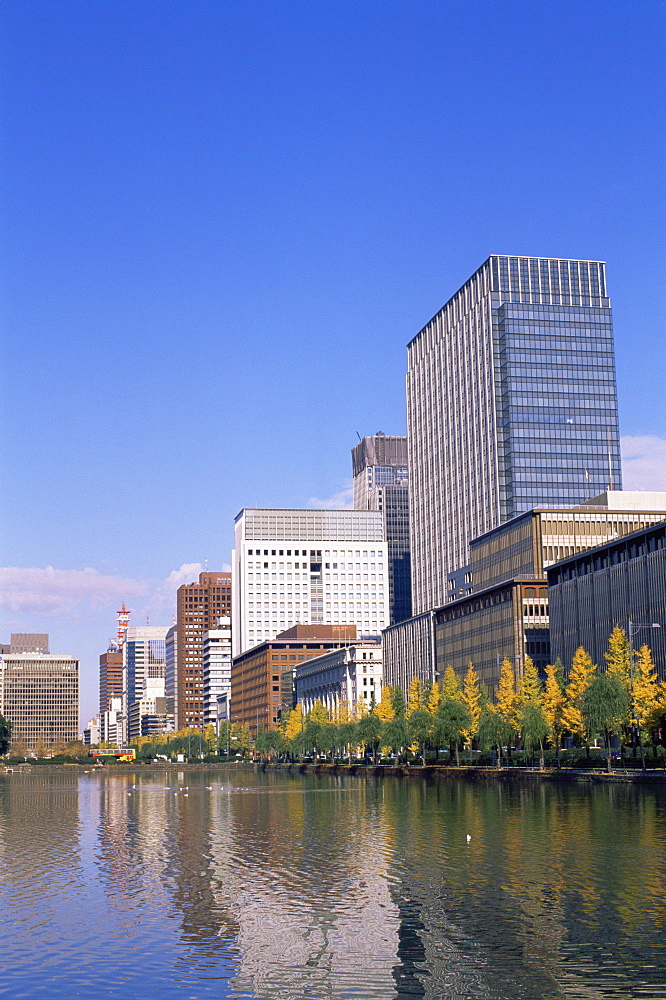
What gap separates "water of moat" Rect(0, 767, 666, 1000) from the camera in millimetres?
31562

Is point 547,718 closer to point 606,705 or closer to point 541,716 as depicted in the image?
point 541,716

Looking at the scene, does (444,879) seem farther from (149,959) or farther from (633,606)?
(633,606)

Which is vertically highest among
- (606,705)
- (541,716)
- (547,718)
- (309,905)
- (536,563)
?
(536,563)

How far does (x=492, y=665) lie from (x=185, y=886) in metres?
145

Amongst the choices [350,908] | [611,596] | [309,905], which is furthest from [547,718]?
[350,908]

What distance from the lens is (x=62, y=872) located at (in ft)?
184

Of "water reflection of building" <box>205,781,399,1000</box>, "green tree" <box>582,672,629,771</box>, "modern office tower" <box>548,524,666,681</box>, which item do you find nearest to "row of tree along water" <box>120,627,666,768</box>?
"green tree" <box>582,672,629,771</box>

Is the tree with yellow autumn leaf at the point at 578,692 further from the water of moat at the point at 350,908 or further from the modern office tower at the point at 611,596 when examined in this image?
the water of moat at the point at 350,908

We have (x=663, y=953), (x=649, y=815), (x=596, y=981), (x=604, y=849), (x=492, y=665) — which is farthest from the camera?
(x=492, y=665)

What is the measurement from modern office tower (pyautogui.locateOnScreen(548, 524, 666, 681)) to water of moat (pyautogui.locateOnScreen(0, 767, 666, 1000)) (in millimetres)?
60099

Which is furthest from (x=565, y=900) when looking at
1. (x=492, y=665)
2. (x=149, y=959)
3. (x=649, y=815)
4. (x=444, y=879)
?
(x=492, y=665)

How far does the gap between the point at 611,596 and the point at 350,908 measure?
367ft

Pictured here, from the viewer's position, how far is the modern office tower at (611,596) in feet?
446

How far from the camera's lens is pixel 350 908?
42.0 m
